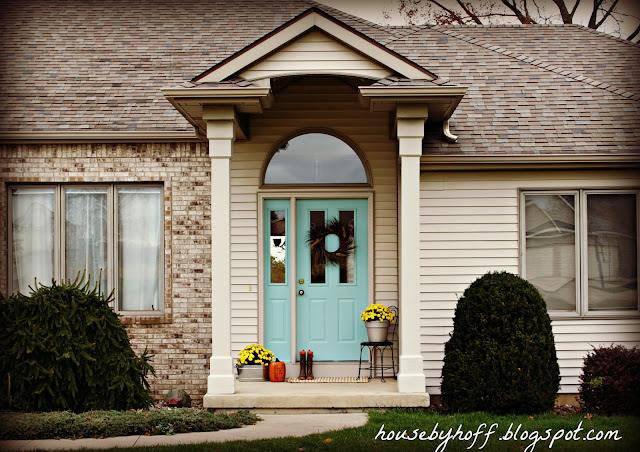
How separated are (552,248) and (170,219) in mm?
5535

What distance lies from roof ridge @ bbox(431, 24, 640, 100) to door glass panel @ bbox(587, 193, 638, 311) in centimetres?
199

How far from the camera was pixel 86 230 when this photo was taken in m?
9.66

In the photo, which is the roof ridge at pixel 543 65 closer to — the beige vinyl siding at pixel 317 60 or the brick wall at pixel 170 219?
the beige vinyl siding at pixel 317 60

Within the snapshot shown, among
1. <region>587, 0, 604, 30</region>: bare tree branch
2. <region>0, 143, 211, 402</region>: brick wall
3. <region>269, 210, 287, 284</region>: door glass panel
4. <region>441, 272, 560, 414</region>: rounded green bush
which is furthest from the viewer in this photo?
<region>587, 0, 604, 30</region>: bare tree branch

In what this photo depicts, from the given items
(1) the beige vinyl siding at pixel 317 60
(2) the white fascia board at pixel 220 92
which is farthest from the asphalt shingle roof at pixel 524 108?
(2) the white fascia board at pixel 220 92

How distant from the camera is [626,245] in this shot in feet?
30.6

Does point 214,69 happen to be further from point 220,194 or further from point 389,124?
point 389,124

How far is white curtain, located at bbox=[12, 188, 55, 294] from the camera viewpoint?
9.63m

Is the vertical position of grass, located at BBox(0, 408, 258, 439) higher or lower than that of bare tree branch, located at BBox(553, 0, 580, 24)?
lower

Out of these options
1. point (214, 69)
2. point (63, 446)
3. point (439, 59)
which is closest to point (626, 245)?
point (439, 59)

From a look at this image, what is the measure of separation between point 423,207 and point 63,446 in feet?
18.1

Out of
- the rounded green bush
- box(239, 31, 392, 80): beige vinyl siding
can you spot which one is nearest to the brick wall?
box(239, 31, 392, 80): beige vinyl siding

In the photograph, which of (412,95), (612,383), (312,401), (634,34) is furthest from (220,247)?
(634,34)

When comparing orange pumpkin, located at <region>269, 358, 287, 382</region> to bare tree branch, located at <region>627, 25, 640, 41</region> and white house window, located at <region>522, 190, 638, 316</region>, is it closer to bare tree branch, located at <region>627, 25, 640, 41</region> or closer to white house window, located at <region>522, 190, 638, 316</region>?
white house window, located at <region>522, 190, 638, 316</region>
